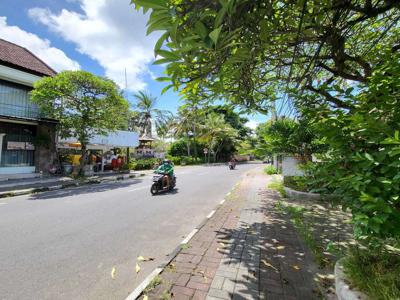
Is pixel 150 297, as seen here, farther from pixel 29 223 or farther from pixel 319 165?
pixel 29 223

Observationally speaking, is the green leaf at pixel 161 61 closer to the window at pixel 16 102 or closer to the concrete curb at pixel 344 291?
the concrete curb at pixel 344 291

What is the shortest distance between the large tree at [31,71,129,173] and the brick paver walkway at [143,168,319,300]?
12.9m

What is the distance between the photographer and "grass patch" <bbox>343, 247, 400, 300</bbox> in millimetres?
2100

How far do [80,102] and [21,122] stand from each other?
429 centimetres

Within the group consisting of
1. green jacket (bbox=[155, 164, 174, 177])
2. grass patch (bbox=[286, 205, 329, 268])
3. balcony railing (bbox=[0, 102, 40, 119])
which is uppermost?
balcony railing (bbox=[0, 102, 40, 119])

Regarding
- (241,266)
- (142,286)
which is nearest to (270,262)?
(241,266)

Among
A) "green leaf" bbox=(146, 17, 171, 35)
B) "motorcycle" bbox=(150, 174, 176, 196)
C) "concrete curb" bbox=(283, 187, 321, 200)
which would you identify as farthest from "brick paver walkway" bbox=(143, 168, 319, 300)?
"motorcycle" bbox=(150, 174, 176, 196)

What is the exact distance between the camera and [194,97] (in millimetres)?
4254

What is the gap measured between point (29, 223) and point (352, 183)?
7380mm

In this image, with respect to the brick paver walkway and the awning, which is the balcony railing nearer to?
the awning

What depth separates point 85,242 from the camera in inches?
199

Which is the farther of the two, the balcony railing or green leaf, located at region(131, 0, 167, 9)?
the balcony railing

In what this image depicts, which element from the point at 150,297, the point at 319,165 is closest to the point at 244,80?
the point at 319,165

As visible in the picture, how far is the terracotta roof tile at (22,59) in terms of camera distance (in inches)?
622
